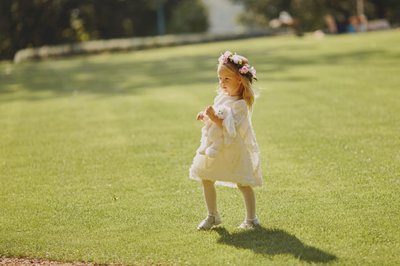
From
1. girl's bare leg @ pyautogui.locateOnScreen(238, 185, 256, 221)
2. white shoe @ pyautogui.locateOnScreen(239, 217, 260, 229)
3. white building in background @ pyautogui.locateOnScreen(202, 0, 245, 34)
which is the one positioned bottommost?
white building in background @ pyautogui.locateOnScreen(202, 0, 245, 34)

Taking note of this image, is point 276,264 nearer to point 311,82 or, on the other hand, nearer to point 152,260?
point 152,260

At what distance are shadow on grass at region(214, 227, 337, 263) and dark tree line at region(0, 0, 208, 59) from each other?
129 feet

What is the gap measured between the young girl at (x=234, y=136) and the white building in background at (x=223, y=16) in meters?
58.7

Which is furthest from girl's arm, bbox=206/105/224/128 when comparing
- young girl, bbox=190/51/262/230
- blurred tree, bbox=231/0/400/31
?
blurred tree, bbox=231/0/400/31

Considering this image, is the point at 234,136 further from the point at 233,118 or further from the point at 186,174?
the point at 186,174

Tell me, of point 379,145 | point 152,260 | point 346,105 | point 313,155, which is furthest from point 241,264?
point 346,105

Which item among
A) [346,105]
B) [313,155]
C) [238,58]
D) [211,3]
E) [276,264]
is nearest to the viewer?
[276,264]

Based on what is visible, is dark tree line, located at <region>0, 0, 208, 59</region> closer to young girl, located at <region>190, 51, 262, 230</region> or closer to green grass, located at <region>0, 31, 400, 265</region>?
green grass, located at <region>0, 31, 400, 265</region>

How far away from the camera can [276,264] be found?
5738 millimetres

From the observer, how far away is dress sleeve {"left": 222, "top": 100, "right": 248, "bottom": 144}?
6432 mm

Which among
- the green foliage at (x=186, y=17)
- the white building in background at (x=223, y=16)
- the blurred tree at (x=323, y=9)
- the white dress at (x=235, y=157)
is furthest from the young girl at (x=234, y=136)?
the white building in background at (x=223, y=16)

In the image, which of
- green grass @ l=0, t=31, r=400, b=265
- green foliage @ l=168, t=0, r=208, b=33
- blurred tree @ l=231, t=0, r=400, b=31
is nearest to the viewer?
green grass @ l=0, t=31, r=400, b=265

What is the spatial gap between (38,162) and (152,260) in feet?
16.1

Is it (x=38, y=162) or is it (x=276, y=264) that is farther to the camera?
(x=38, y=162)
